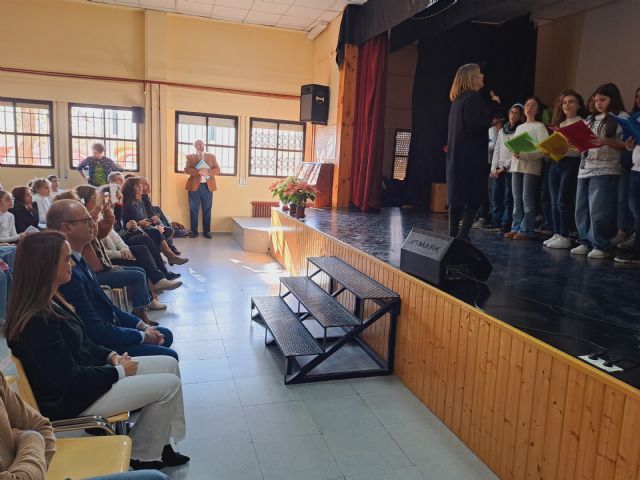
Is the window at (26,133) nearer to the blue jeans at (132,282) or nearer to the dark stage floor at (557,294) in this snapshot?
the blue jeans at (132,282)

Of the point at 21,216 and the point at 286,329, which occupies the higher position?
the point at 21,216

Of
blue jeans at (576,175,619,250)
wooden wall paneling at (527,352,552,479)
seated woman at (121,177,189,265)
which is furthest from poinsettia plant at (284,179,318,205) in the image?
wooden wall paneling at (527,352,552,479)

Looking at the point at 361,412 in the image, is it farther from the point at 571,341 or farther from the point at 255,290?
the point at 255,290

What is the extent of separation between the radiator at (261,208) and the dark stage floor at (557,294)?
397cm

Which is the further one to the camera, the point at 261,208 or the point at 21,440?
the point at 261,208

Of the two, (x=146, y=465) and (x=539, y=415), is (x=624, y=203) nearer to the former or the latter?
(x=539, y=415)

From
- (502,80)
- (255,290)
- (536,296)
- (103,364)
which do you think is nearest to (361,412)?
(536,296)

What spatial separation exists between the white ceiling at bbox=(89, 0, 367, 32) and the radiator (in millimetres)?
2942

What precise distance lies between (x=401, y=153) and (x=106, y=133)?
15.2ft

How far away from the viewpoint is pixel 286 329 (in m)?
3.27

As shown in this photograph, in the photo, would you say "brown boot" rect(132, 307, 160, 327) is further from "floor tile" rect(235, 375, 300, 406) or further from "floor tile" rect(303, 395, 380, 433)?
"floor tile" rect(303, 395, 380, 433)

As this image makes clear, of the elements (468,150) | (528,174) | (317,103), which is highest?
(317,103)

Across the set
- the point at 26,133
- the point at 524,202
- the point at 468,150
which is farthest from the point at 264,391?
the point at 26,133

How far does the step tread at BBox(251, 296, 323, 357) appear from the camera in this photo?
9.63 feet
